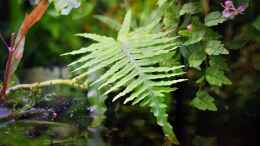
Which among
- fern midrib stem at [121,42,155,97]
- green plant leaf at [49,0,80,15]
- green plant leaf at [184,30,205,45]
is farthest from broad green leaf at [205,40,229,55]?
green plant leaf at [49,0,80,15]

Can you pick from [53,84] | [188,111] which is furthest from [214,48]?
[53,84]

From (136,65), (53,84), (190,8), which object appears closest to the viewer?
(136,65)

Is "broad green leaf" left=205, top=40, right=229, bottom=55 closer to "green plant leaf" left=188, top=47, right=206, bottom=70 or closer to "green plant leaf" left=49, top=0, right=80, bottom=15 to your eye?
"green plant leaf" left=188, top=47, right=206, bottom=70

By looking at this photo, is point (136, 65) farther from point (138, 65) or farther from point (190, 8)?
point (190, 8)

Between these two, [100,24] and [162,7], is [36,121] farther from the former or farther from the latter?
[100,24]

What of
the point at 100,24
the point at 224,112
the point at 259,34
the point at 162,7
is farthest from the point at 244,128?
the point at 100,24

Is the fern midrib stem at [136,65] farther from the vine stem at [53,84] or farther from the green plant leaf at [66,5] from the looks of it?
the vine stem at [53,84]
